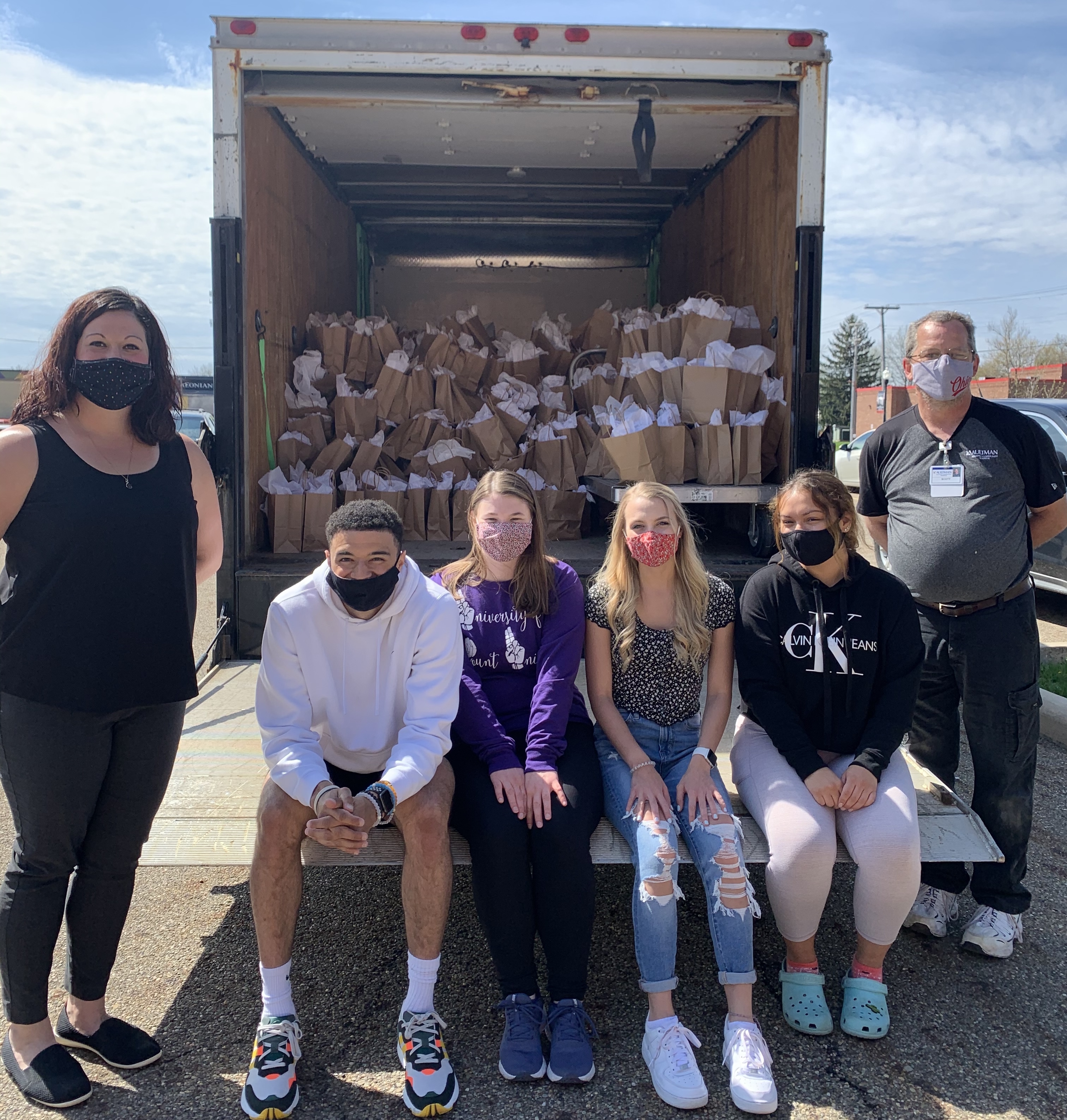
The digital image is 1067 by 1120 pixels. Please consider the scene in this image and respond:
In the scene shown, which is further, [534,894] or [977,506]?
[977,506]

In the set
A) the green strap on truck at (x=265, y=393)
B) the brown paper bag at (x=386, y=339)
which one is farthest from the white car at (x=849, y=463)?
the green strap on truck at (x=265, y=393)

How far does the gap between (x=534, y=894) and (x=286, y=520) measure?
2.67 m

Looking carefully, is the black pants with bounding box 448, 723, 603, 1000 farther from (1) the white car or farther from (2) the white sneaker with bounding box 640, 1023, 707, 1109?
(1) the white car

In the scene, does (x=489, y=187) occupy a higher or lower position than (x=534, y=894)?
higher

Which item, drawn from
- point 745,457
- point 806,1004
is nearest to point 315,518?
point 745,457

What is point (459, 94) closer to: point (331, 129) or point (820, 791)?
point (331, 129)

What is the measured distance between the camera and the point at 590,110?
424cm

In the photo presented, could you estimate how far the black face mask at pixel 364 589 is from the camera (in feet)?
7.77

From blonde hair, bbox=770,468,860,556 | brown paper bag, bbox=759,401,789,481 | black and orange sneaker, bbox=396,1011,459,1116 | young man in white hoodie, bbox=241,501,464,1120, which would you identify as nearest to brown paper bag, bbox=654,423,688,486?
brown paper bag, bbox=759,401,789,481

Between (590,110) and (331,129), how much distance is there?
191cm

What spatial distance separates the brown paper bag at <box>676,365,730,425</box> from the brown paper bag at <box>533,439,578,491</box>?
2.43 ft

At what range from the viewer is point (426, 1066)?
6.89 feet

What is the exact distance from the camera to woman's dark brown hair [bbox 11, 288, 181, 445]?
2.18 metres

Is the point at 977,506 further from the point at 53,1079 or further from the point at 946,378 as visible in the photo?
the point at 53,1079
